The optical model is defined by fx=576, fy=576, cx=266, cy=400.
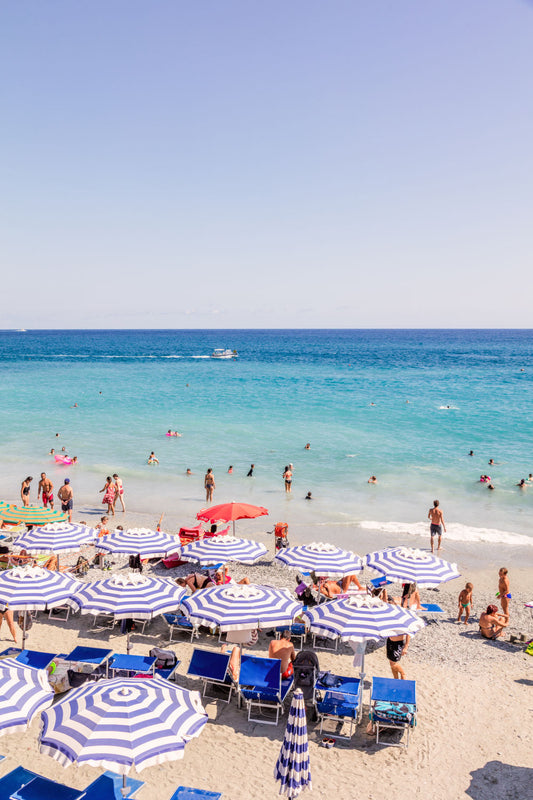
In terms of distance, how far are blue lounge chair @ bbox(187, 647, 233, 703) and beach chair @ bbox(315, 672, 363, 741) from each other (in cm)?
148

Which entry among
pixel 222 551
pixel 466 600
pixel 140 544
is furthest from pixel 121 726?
pixel 466 600

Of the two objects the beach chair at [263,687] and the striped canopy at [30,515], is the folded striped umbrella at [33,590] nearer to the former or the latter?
the beach chair at [263,687]

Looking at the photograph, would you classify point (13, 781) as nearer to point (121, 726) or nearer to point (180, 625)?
point (121, 726)

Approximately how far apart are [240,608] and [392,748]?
3.07m

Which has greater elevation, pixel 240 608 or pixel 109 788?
pixel 240 608

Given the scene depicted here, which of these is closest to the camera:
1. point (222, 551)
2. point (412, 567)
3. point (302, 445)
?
point (412, 567)

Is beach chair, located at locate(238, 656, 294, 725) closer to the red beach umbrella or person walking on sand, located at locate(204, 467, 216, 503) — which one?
the red beach umbrella

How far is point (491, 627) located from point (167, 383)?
184 feet

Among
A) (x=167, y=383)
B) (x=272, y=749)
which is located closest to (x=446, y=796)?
(x=272, y=749)

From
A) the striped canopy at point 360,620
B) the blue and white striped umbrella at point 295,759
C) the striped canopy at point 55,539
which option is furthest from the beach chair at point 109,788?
the striped canopy at point 55,539

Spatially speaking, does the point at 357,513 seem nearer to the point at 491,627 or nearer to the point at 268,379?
the point at 491,627

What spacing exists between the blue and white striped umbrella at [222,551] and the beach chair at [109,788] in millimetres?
5894

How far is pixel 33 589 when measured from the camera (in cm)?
1024

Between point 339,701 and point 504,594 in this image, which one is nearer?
point 339,701
